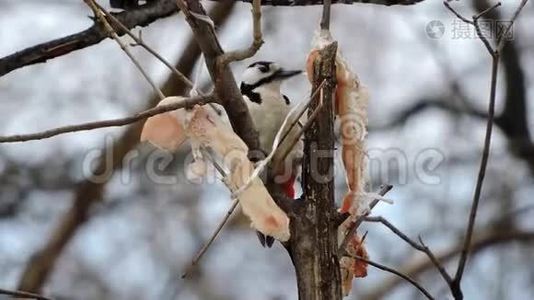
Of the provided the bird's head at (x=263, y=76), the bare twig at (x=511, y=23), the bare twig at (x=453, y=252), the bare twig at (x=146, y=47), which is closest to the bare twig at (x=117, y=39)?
the bare twig at (x=146, y=47)

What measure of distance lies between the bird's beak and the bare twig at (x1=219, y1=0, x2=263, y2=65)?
820 mm

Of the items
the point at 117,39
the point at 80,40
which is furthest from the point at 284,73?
the point at 117,39

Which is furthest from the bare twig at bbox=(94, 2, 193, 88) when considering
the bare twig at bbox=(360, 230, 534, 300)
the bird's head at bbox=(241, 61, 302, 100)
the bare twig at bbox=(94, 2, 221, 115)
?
the bare twig at bbox=(360, 230, 534, 300)

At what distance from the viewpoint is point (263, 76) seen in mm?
1960

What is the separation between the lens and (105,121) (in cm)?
108

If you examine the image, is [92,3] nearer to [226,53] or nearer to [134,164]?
[226,53]

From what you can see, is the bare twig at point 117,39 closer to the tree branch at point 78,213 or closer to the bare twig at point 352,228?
the bare twig at point 352,228

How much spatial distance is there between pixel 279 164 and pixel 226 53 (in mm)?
207

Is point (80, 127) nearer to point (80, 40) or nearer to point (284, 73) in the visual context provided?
point (80, 40)

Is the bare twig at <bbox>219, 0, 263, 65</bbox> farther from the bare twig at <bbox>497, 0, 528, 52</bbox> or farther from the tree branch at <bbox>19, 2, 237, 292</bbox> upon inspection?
the tree branch at <bbox>19, 2, 237, 292</bbox>

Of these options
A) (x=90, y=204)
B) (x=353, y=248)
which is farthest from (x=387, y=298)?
(x=353, y=248)

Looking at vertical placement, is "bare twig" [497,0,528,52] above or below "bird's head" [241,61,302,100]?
below

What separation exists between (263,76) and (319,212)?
2.72 ft

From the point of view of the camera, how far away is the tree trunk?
44.8 inches
